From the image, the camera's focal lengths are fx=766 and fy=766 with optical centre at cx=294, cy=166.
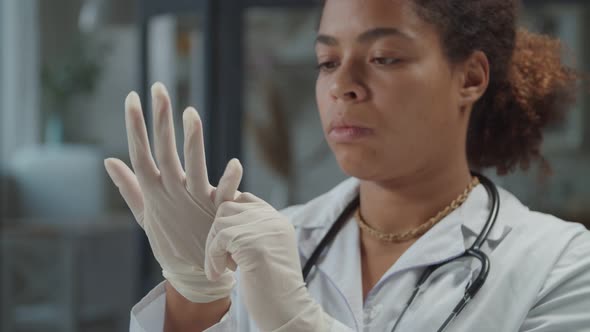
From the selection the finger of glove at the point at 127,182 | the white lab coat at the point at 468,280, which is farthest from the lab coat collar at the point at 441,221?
the finger of glove at the point at 127,182

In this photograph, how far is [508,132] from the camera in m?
1.37

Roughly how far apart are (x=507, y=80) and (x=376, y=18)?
310mm

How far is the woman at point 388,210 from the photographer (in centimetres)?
A: 98

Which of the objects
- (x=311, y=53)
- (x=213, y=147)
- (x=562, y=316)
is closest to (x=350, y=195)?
(x=562, y=316)

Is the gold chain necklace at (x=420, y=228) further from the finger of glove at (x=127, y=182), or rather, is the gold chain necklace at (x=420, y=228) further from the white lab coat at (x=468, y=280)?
the finger of glove at (x=127, y=182)

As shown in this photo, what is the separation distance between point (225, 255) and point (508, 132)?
0.64 meters

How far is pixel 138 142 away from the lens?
38.5 inches

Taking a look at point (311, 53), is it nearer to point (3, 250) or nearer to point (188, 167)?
point (3, 250)

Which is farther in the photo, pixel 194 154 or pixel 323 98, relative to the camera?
pixel 323 98

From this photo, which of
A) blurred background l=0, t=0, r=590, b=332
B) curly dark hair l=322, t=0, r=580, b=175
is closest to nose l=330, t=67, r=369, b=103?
curly dark hair l=322, t=0, r=580, b=175

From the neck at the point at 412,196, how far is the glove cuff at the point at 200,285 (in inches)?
12.9

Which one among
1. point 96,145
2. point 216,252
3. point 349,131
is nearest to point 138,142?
point 216,252

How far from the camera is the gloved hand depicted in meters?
0.96

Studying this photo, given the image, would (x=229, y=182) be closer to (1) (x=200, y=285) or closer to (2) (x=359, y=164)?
(1) (x=200, y=285)
